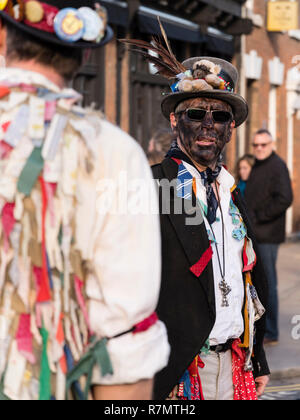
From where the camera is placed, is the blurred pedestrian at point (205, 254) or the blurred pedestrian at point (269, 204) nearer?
the blurred pedestrian at point (205, 254)

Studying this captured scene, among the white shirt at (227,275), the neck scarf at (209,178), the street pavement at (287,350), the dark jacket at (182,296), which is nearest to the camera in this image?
the dark jacket at (182,296)

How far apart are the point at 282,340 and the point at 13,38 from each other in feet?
22.9

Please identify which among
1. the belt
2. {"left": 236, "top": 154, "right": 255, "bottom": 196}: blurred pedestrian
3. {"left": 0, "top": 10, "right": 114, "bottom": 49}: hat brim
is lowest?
the belt

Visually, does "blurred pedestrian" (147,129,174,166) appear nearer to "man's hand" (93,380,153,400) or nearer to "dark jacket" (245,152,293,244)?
"dark jacket" (245,152,293,244)

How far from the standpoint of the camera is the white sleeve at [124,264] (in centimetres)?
204

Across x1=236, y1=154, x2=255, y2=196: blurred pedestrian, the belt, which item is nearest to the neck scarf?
the belt

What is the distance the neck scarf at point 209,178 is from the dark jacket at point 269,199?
15.8 feet

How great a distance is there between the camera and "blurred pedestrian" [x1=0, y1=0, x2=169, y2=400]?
6.72ft

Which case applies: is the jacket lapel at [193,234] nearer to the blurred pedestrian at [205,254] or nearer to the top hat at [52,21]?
the blurred pedestrian at [205,254]

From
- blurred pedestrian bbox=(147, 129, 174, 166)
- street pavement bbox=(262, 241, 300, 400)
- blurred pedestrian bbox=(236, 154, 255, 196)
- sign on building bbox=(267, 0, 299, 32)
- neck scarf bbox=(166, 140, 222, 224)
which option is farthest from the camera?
sign on building bbox=(267, 0, 299, 32)

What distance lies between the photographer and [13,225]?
6.76 ft

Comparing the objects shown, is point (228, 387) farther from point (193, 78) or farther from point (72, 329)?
point (72, 329)

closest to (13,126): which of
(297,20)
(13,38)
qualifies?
(13,38)

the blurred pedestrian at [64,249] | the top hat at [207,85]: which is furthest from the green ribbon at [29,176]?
the top hat at [207,85]
